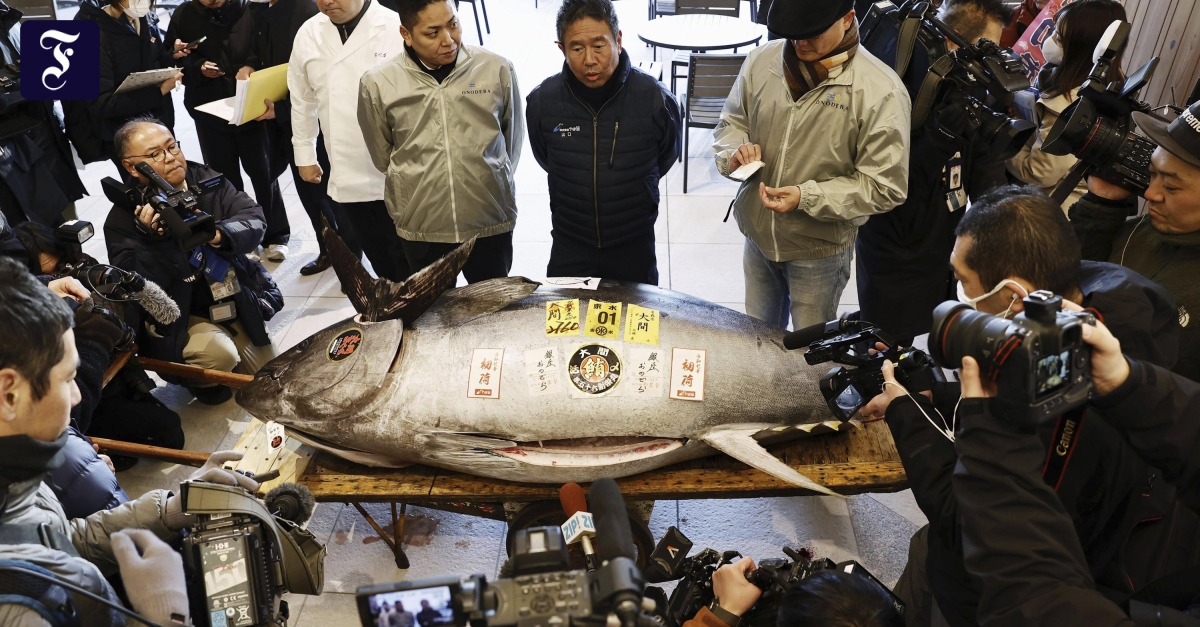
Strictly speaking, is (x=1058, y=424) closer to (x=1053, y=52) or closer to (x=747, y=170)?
(x=747, y=170)

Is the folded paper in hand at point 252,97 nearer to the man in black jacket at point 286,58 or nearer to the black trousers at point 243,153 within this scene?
the man in black jacket at point 286,58

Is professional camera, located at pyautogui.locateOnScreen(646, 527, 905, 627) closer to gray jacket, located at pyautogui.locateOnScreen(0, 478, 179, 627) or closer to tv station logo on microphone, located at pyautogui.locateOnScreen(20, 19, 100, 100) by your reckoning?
gray jacket, located at pyautogui.locateOnScreen(0, 478, 179, 627)

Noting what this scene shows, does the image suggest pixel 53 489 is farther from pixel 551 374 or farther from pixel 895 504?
pixel 895 504

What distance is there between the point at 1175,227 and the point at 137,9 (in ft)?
14.8

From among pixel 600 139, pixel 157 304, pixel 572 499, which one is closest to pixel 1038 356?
pixel 572 499

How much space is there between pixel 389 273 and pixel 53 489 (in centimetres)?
199

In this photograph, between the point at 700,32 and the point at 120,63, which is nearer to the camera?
the point at 120,63

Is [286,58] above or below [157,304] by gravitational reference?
above

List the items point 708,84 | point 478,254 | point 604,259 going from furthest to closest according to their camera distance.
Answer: point 708,84, point 478,254, point 604,259

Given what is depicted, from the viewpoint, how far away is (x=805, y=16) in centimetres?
253

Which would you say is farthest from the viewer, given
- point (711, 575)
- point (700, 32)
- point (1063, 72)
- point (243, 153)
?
point (700, 32)

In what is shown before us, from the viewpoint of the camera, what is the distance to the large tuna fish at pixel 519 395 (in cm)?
248

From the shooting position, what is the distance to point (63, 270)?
116 inches

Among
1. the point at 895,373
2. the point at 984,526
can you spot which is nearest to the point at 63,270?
the point at 895,373
